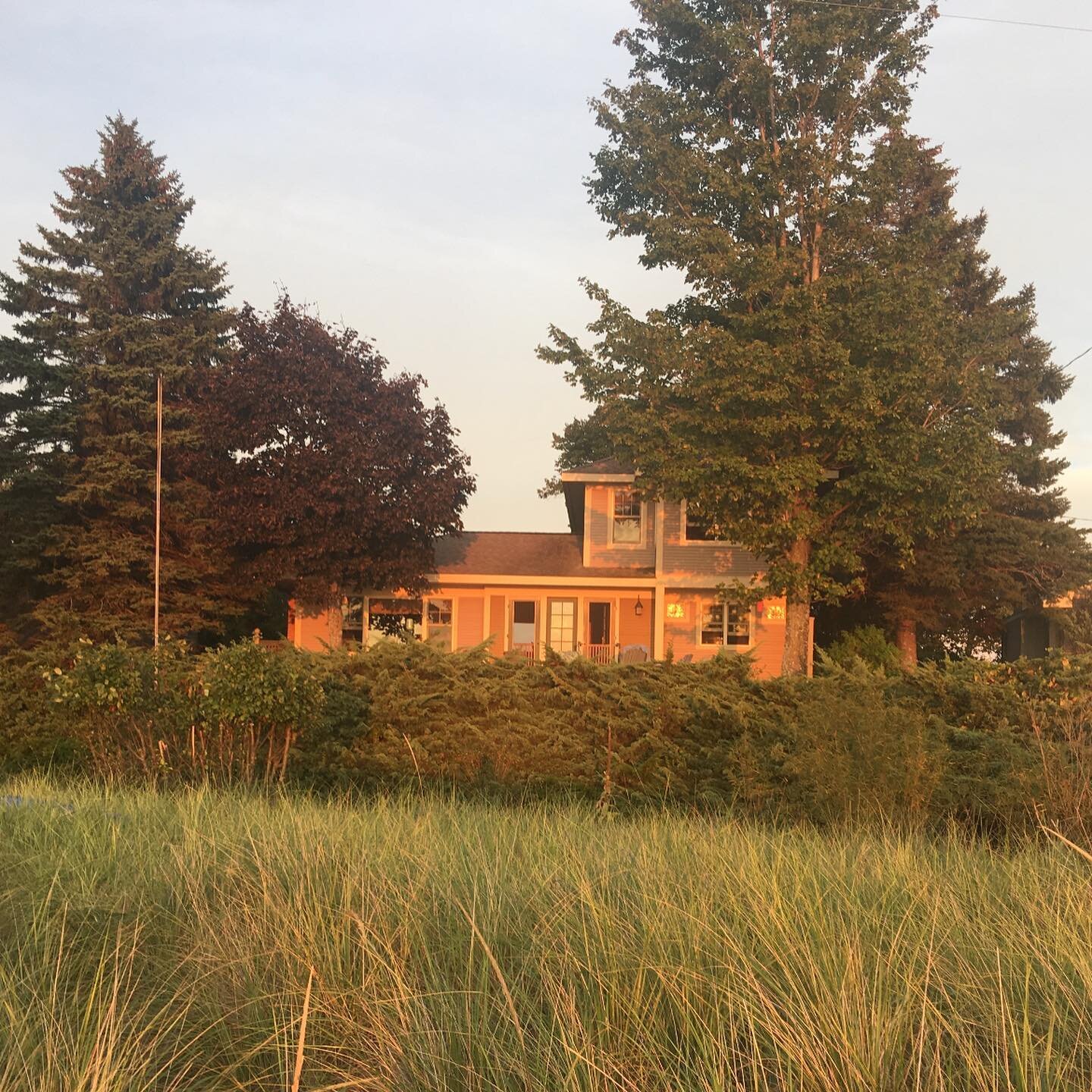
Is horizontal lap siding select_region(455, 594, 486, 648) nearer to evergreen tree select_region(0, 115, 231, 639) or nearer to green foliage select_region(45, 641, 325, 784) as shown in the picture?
evergreen tree select_region(0, 115, 231, 639)

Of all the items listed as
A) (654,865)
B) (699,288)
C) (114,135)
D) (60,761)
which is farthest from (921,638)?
(654,865)

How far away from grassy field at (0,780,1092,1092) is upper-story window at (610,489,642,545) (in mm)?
22397

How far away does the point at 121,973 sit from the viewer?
12.6 ft

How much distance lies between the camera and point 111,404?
25203 millimetres

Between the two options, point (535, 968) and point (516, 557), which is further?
point (516, 557)

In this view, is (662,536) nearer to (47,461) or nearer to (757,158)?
(757,158)

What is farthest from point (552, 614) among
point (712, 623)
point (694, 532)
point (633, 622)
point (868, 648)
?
point (868, 648)

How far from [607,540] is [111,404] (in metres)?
12.4

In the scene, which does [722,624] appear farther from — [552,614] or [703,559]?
[552,614]

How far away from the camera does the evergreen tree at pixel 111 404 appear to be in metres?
24.6

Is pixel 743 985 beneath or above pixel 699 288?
beneath

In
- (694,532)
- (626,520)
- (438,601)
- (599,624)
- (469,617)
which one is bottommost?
(599,624)

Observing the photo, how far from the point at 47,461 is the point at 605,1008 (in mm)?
25370

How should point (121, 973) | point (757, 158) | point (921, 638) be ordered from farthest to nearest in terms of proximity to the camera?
point (921, 638) < point (757, 158) < point (121, 973)
